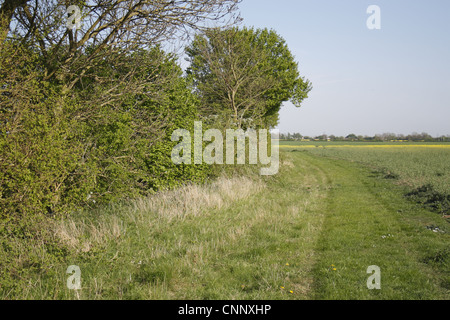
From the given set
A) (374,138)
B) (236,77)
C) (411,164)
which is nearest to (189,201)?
(236,77)

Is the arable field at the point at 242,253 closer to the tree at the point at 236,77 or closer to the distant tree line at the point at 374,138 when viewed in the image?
the tree at the point at 236,77

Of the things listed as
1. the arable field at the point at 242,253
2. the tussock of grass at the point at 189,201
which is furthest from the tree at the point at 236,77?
the arable field at the point at 242,253

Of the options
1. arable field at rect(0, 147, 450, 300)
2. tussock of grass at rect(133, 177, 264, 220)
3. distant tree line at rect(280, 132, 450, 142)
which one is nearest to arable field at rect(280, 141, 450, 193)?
arable field at rect(0, 147, 450, 300)

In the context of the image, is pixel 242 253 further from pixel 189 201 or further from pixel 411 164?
pixel 411 164

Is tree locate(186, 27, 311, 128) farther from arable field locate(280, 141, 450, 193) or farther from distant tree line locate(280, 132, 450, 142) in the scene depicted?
distant tree line locate(280, 132, 450, 142)

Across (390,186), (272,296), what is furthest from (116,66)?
(390,186)

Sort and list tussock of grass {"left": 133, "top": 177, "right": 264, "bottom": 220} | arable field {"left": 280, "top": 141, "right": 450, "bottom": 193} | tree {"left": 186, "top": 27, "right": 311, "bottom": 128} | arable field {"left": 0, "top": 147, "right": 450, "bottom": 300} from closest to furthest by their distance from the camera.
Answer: arable field {"left": 0, "top": 147, "right": 450, "bottom": 300}
tussock of grass {"left": 133, "top": 177, "right": 264, "bottom": 220}
arable field {"left": 280, "top": 141, "right": 450, "bottom": 193}
tree {"left": 186, "top": 27, "right": 311, "bottom": 128}

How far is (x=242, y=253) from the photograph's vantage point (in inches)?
258

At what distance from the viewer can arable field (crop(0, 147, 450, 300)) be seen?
4.99 m

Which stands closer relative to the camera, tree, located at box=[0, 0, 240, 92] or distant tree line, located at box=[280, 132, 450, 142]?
tree, located at box=[0, 0, 240, 92]

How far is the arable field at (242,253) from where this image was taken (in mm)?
4992

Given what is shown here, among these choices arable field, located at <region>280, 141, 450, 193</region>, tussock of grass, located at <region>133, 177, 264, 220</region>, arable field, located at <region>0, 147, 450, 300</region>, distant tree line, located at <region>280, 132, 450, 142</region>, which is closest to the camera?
arable field, located at <region>0, 147, 450, 300</region>
